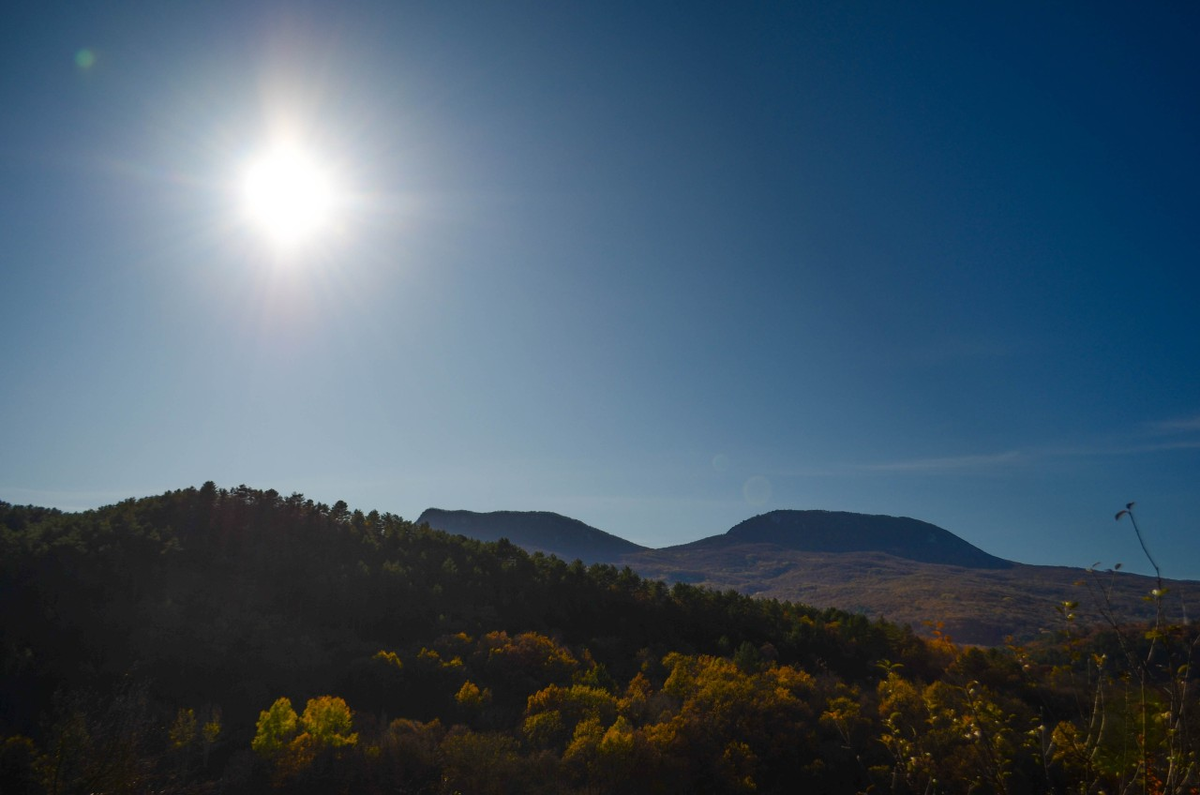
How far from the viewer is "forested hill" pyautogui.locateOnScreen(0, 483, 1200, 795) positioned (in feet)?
36.4

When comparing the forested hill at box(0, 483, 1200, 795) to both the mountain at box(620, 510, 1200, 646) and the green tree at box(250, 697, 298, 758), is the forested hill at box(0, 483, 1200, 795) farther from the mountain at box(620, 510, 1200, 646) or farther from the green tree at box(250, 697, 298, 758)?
the mountain at box(620, 510, 1200, 646)

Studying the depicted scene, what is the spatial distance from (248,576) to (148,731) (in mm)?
21394

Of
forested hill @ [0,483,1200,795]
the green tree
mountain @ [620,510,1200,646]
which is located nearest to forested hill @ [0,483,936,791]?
forested hill @ [0,483,1200,795]

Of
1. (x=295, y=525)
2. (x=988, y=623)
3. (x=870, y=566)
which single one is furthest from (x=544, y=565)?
(x=870, y=566)

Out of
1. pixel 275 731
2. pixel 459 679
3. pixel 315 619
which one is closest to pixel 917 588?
pixel 459 679

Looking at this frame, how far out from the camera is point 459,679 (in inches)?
992

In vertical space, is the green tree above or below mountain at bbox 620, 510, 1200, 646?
above

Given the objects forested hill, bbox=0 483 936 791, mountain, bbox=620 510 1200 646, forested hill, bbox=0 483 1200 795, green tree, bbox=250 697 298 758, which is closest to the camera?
forested hill, bbox=0 483 1200 795

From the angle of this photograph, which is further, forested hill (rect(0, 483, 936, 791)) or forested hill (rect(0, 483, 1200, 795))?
forested hill (rect(0, 483, 936, 791))

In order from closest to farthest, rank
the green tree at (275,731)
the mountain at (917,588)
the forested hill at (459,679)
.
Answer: the forested hill at (459,679) < the green tree at (275,731) < the mountain at (917,588)

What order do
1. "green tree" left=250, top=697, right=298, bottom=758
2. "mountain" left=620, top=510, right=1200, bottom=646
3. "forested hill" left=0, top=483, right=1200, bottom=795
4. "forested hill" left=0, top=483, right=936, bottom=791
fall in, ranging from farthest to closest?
1. "mountain" left=620, top=510, right=1200, bottom=646
2. "forested hill" left=0, top=483, right=936, bottom=791
3. "green tree" left=250, top=697, right=298, bottom=758
4. "forested hill" left=0, top=483, right=1200, bottom=795

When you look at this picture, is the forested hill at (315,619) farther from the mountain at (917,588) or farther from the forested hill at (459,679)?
the mountain at (917,588)

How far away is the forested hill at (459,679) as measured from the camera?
36.4 ft

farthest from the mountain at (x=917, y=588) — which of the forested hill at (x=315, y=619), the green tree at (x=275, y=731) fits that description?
the green tree at (x=275, y=731)
